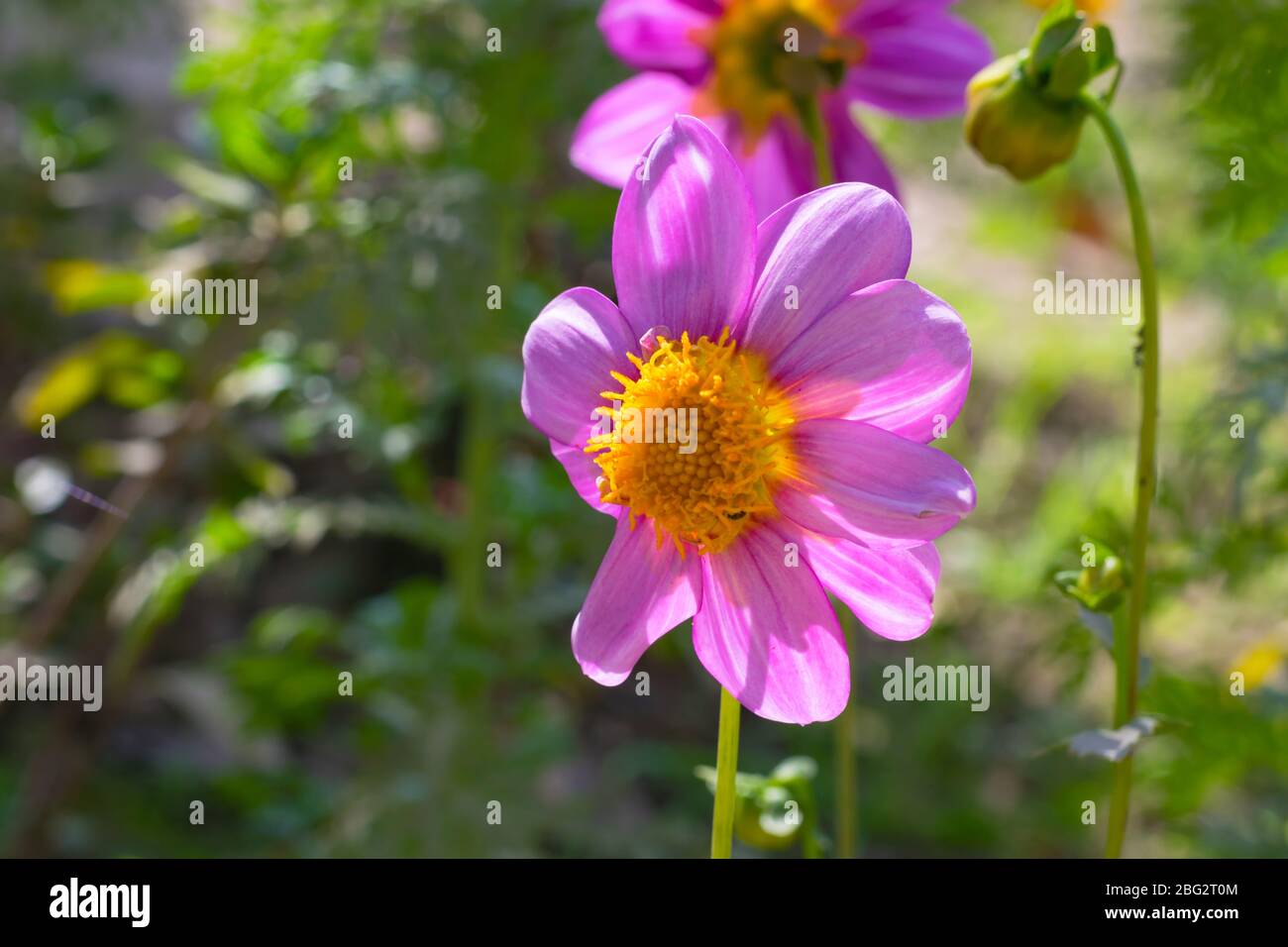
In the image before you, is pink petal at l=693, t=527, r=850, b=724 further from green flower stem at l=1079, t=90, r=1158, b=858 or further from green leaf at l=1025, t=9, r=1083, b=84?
green leaf at l=1025, t=9, r=1083, b=84

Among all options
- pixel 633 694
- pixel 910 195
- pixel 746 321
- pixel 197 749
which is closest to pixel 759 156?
pixel 746 321

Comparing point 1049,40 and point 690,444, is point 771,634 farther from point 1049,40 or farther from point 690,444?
point 1049,40

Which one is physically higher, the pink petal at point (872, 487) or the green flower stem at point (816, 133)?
the green flower stem at point (816, 133)

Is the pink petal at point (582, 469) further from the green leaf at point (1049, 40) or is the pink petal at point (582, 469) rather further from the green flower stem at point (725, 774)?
the green leaf at point (1049, 40)

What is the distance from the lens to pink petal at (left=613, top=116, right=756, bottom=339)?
0.58 metres

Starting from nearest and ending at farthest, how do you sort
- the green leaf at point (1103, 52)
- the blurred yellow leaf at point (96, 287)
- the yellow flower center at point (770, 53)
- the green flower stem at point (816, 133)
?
the green leaf at point (1103, 52) → the green flower stem at point (816, 133) → the yellow flower center at point (770, 53) → the blurred yellow leaf at point (96, 287)

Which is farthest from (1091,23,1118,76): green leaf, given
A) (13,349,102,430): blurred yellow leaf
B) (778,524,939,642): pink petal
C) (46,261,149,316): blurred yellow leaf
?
(13,349,102,430): blurred yellow leaf

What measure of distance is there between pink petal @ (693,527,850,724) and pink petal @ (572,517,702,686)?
0.01m

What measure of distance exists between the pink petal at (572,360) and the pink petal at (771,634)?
0.10 m

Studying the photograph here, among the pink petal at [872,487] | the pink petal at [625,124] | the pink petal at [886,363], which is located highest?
the pink petal at [625,124]

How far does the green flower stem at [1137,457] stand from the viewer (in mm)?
606

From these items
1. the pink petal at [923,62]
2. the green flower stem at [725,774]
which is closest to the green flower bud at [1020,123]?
the pink petal at [923,62]

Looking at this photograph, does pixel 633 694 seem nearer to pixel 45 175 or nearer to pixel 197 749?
pixel 197 749
